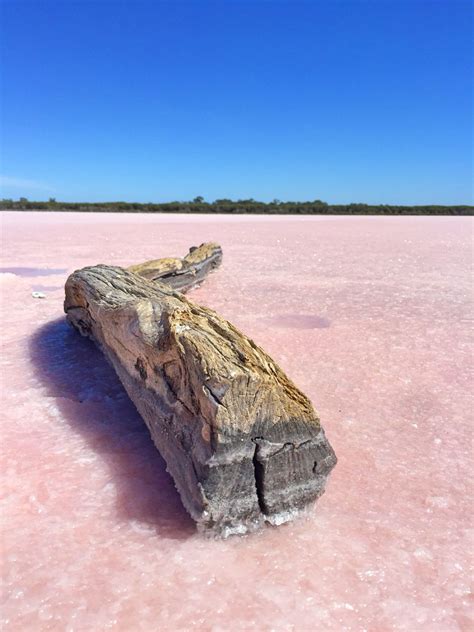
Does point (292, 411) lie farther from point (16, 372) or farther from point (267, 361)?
point (16, 372)

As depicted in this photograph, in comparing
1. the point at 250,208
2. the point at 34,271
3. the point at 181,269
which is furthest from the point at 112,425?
the point at 250,208

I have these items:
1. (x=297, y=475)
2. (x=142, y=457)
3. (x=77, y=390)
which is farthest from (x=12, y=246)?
(x=297, y=475)

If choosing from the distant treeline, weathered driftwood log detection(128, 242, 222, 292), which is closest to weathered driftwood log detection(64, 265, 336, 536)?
weathered driftwood log detection(128, 242, 222, 292)

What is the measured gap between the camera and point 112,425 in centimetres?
222

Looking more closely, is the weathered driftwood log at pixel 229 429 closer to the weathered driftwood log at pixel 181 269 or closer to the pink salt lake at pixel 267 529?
the pink salt lake at pixel 267 529

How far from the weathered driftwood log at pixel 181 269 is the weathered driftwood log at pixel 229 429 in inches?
101

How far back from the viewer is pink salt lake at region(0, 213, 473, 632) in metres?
1.27

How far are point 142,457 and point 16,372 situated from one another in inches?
48.7

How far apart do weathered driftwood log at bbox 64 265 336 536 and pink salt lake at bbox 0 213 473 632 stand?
3.6 inches

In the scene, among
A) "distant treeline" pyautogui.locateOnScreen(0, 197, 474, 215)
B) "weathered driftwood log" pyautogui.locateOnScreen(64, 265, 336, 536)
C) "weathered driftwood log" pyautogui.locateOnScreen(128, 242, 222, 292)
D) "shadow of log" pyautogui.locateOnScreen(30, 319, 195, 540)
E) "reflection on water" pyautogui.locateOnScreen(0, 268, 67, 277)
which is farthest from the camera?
"distant treeline" pyautogui.locateOnScreen(0, 197, 474, 215)

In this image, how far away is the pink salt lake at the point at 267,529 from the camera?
1273mm

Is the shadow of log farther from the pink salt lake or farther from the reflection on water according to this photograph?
the reflection on water

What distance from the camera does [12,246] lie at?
8.59 meters

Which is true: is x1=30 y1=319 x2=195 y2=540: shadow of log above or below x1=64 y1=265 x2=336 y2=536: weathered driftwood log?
below
